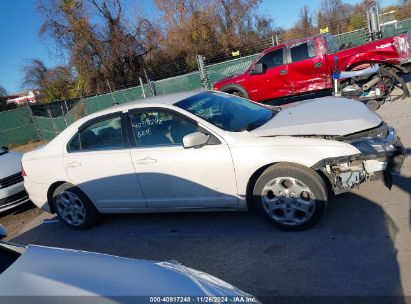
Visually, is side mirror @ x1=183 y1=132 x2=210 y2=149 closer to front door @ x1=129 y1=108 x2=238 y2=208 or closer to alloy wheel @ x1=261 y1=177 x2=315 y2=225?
front door @ x1=129 y1=108 x2=238 y2=208

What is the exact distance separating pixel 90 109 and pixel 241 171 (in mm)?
14679

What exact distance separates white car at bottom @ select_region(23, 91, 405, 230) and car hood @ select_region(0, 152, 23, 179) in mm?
1942

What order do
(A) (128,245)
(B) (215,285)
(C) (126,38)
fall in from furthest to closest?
(C) (126,38) < (A) (128,245) < (B) (215,285)

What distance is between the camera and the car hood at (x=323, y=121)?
4.07 m

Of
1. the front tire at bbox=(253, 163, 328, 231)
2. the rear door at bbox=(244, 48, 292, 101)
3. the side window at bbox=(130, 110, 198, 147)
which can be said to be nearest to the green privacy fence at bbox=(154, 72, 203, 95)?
the rear door at bbox=(244, 48, 292, 101)

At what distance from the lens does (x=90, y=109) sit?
1777 centimetres

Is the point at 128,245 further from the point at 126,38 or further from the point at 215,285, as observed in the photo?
the point at 126,38

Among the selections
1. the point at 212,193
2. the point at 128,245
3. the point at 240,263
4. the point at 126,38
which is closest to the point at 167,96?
the point at 212,193

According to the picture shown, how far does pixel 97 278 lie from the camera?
220cm

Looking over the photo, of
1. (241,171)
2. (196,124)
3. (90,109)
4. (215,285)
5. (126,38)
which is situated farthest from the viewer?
(126,38)

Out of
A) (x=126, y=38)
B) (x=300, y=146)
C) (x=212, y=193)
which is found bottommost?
(x=212, y=193)

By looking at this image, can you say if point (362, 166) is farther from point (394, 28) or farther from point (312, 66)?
point (394, 28)

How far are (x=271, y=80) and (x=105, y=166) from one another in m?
7.56

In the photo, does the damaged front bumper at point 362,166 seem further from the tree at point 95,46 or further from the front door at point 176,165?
the tree at point 95,46
